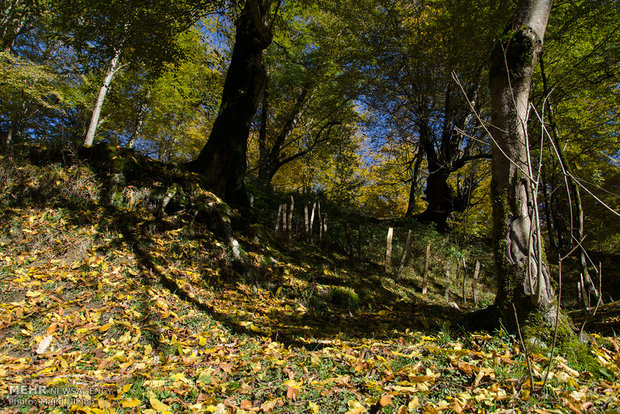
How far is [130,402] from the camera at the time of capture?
1.99m

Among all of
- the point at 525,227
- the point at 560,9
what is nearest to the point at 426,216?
the point at 560,9

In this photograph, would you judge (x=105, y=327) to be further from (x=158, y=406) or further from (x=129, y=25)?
(x=129, y=25)

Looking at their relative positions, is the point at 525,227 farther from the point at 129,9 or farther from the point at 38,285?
the point at 129,9

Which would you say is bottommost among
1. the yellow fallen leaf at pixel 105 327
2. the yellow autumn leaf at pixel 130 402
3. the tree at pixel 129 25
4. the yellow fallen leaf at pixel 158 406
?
the yellow fallen leaf at pixel 158 406

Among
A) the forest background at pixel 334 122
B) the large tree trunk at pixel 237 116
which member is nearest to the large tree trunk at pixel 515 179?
the forest background at pixel 334 122

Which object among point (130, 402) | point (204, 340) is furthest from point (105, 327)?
point (130, 402)

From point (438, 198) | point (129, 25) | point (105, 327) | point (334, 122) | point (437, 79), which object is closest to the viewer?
point (105, 327)

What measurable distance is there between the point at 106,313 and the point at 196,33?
571 inches

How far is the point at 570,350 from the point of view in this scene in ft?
7.76

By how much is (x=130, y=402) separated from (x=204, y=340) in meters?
1.07

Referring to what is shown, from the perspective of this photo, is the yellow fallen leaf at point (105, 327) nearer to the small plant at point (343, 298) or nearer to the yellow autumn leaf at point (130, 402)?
the yellow autumn leaf at point (130, 402)

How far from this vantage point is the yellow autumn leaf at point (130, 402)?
1.95 meters

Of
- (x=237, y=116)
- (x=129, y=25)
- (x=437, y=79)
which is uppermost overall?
(x=437, y=79)

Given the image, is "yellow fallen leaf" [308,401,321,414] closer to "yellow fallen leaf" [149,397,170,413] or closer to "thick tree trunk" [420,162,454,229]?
"yellow fallen leaf" [149,397,170,413]
